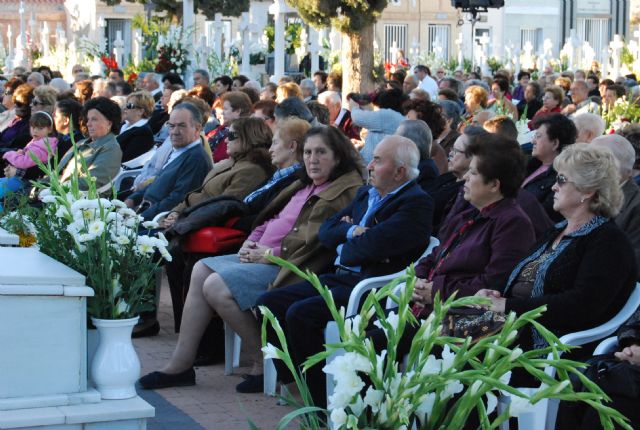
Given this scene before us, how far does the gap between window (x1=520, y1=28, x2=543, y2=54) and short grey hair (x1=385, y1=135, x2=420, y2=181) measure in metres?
42.7

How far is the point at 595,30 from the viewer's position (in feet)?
159

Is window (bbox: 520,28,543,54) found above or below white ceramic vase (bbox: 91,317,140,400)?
above

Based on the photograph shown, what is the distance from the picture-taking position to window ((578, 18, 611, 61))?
47.8m

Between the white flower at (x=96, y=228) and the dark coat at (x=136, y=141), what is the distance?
17.2 feet

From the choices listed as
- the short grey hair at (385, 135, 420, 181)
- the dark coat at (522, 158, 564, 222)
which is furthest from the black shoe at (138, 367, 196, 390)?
the dark coat at (522, 158, 564, 222)

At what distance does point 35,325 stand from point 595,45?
46.1m

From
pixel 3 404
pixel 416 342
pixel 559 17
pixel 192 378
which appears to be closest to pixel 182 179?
pixel 192 378

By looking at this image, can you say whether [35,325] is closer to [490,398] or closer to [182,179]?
[490,398]

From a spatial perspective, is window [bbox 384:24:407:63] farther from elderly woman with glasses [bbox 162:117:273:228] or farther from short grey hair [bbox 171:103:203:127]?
elderly woman with glasses [bbox 162:117:273:228]

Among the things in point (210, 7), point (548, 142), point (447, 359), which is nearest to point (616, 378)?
point (447, 359)

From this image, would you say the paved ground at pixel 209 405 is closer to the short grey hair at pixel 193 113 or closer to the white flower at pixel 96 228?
the white flower at pixel 96 228

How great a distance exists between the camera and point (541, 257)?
174 inches

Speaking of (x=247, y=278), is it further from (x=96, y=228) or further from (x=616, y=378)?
(x=616, y=378)

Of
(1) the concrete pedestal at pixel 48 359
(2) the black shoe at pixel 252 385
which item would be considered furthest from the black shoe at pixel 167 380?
(1) the concrete pedestal at pixel 48 359
